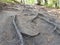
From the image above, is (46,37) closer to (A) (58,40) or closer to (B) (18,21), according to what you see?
(A) (58,40)

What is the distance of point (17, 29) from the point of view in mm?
7414

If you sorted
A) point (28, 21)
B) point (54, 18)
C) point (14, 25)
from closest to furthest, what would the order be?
point (14, 25) → point (28, 21) → point (54, 18)

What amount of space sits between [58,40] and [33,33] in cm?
108

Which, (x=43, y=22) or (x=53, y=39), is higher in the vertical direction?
(x=43, y=22)

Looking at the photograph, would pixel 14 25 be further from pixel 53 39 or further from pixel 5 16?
pixel 53 39

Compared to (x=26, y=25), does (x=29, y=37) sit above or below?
below

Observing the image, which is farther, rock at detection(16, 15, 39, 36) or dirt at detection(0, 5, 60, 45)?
rock at detection(16, 15, 39, 36)

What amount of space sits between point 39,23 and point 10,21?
1.35 m

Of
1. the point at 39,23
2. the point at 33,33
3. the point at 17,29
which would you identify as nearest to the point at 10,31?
the point at 17,29

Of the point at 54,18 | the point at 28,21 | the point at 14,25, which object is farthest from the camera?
the point at 54,18

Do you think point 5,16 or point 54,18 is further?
point 54,18

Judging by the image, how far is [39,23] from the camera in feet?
26.9

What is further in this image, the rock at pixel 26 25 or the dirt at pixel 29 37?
the rock at pixel 26 25

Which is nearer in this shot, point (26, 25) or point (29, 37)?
point (29, 37)
